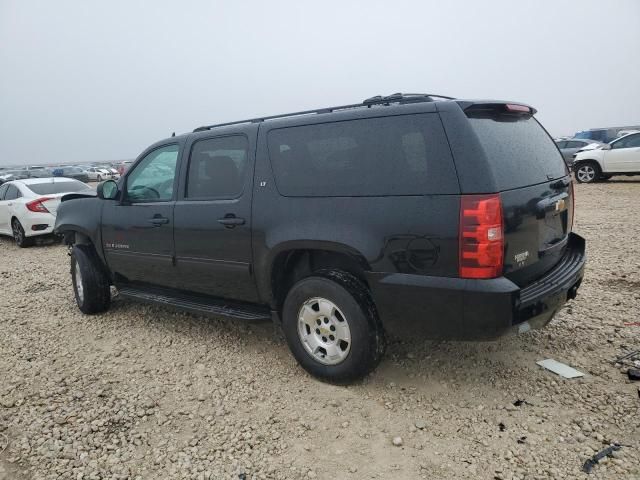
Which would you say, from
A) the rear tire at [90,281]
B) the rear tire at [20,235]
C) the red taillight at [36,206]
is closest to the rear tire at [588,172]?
the rear tire at [90,281]

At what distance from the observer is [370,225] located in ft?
9.22

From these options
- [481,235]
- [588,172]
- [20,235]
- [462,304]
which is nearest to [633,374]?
[462,304]

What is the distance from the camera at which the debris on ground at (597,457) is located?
7.45 ft

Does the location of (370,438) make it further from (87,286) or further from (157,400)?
(87,286)

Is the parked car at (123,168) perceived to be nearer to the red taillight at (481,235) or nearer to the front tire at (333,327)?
the front tire at (333,327)

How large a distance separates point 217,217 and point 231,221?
17cm

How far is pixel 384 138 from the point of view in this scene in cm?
286

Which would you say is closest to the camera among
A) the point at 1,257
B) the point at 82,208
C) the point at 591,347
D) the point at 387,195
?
the point at 387,195

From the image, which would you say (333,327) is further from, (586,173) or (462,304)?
(586,173)

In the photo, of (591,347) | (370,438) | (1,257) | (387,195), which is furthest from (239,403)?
(1,257)

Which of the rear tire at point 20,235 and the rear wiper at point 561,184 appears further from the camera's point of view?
the rear tire at point 20,235

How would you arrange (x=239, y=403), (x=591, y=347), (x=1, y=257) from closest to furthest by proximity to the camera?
(x=239, y=403) < (x=591, y=347) < (x=1, y=257)

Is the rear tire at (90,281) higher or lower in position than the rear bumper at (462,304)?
lower

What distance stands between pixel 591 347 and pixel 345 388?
1925 millimetres
